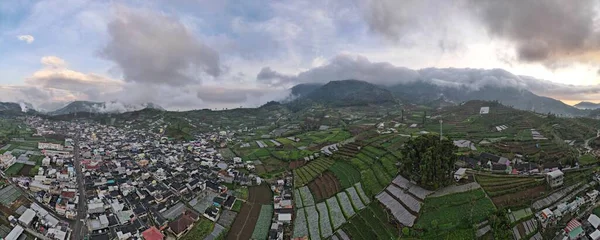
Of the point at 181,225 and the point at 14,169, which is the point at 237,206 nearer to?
the point at 181,225

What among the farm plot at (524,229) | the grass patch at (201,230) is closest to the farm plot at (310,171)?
the grass patch at (201,230)

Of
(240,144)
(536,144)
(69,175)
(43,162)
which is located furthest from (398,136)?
(43,162)

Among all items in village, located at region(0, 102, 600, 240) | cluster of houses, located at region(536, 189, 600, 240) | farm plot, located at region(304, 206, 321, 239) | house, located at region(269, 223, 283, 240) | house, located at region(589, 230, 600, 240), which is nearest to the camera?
house, located at region(589, 230, 600, 240)

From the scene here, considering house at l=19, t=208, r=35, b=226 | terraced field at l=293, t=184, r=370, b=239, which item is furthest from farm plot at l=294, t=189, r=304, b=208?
house at l=19, t=208, r=35, b=226

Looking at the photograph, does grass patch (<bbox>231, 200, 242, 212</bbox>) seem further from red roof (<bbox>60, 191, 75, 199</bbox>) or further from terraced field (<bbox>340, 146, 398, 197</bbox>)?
red roof (<bbox>60, 191, 75, 199</bbox>)

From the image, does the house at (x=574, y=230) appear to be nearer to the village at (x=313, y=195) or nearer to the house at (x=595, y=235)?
the village at (x=313, y=195)

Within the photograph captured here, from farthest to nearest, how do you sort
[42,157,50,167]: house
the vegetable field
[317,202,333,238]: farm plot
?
[42,157,50,167]: house, [317,202,333,238]: farm plot, the vegetable field
